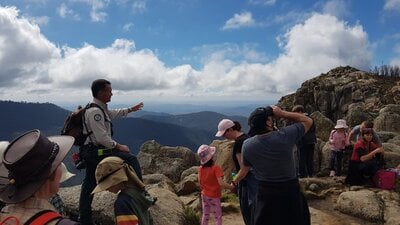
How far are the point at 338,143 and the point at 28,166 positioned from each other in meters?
16.2

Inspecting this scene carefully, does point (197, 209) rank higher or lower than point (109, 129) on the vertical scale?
lower

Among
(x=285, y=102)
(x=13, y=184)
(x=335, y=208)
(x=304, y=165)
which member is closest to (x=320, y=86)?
(x=285, y=102)

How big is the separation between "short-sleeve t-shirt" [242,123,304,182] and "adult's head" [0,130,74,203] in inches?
149

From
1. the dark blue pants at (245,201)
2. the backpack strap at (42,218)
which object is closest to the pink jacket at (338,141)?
→ the dark blue pants at (245,201)

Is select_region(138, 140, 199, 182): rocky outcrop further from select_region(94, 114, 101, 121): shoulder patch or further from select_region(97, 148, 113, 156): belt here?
select_region(94, 114, 101, 121): shoulder patch

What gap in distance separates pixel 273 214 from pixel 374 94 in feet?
171

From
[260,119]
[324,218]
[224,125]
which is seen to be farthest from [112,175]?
[324,218]

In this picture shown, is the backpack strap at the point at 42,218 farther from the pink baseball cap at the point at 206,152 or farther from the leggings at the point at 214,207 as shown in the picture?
the leggings at the point at 214,207

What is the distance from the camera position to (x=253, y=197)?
7777mm

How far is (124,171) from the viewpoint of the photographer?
5.43 meters

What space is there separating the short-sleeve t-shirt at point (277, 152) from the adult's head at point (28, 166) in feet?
12.4

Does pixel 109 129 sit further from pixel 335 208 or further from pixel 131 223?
pixel 335 208

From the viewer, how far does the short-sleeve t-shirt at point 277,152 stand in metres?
6.30

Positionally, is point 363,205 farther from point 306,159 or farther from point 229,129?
point 229,129
